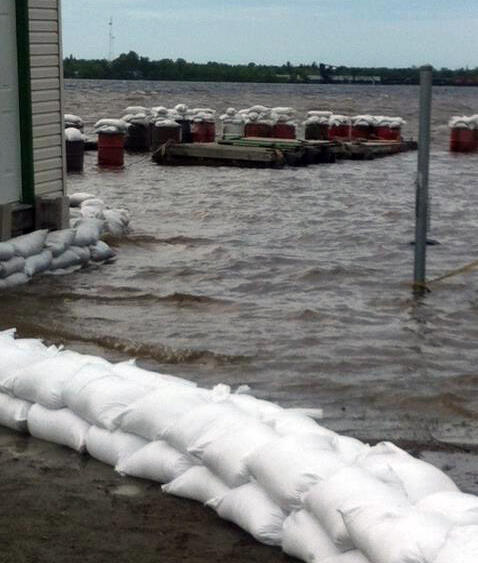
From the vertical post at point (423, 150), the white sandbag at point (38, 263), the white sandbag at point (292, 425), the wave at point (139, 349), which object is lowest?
the wave at point (139, 349)

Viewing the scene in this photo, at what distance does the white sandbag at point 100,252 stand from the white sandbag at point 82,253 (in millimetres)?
199

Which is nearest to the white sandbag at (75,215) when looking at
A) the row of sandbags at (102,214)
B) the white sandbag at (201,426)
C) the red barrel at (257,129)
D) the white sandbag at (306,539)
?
the row of sandbags at (102,214)

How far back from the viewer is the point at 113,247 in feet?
45.5

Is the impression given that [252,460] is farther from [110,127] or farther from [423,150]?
[110,127]

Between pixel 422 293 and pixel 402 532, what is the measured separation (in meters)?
7.50

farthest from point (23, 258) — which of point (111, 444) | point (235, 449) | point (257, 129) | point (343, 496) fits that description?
point (257, 129)

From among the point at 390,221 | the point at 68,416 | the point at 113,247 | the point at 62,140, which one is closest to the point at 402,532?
the point at 68,416

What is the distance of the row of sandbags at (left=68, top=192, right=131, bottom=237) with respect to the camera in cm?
1355

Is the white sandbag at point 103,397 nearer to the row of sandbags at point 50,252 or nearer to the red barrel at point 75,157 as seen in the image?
the row of sandbags at point 50,252

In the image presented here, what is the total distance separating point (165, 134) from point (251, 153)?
4.83 m

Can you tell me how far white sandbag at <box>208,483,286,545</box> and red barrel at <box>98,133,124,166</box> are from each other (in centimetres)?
2207

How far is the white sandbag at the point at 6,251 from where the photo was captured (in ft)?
34.6

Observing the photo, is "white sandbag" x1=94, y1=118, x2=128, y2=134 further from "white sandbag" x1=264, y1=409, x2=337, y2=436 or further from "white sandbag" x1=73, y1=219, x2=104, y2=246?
"white sandbag" x1=264, y1=409, x2=337, y2=436

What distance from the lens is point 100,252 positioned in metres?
12.5
